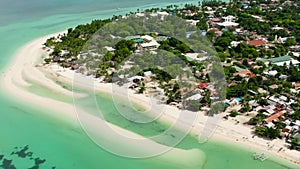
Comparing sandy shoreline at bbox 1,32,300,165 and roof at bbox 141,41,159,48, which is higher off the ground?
roof at bbox 141,41,159,48

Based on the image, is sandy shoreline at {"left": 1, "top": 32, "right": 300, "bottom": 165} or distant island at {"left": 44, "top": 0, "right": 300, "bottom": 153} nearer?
sandy shoreline at {"left": 1, "top": 32, "right": 300, "bottom": 165}

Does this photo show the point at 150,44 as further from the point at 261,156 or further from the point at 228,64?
the point at 261,156

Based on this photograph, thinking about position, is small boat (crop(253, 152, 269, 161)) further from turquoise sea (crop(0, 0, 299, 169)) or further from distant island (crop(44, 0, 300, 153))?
distant island (crop(44, 0, 300, 153))

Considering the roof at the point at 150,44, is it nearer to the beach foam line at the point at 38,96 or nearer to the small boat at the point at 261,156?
the beach foam line at the point at 38,96

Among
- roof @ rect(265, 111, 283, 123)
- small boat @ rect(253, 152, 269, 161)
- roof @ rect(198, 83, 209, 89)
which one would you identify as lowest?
small boat @ rect(253, 152, 269, 161)

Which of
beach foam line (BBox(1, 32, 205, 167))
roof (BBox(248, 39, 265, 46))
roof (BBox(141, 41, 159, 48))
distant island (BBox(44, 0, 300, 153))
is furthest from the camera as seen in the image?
roof (BBox(248, 39, 265, 46))

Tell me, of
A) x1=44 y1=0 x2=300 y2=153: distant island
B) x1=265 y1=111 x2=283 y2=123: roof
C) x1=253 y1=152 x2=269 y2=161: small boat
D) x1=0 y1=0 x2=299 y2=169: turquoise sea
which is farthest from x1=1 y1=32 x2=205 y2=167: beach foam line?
x1=265 y1=111 x2=283 y2=123: roof

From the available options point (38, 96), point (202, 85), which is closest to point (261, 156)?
point (202, 85)

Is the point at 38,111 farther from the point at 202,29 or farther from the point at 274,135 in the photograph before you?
the point at 202,29
